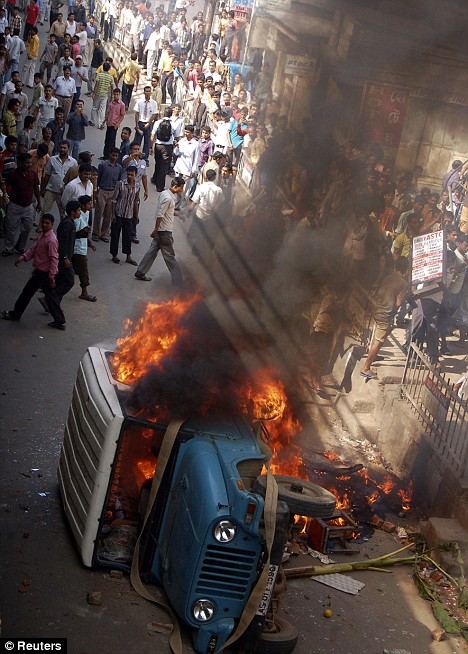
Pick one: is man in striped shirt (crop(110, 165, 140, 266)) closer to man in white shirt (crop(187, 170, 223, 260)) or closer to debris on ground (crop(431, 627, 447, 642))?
man in white shirt (crop(187, 170, 223, 260))

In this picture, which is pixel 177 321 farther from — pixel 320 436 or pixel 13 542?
pixel 320 436

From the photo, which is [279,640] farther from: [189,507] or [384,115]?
[384,115]

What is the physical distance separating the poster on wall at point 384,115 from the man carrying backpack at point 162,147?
29.0ft

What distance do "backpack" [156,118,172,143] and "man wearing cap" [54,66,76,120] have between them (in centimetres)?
190

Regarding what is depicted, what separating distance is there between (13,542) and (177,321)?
2.09 meters

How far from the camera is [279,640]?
19.6ft

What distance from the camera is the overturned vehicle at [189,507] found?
5.52 m

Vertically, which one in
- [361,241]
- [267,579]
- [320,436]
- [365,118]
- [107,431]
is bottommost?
[320,436]

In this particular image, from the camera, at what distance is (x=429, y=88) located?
5.69m

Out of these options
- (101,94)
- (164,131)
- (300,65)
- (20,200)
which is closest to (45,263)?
(20,200)

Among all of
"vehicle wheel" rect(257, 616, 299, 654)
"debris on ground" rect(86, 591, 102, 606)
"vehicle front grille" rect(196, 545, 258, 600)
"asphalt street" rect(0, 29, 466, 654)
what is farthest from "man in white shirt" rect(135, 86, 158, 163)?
"vehicle front grille" rect(196, 545, 258, 600)

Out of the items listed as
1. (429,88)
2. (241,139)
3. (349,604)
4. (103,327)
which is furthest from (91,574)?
(241,139)

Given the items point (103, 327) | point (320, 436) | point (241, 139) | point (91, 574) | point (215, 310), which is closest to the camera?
point (91, 574)

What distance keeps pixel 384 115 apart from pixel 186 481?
10.7ft
